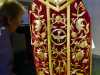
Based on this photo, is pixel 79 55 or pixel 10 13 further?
pixel 79 55

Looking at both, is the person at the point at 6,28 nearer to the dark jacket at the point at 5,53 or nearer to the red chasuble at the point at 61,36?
the dark jacket at the point at 5,53

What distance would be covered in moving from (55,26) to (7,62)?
40.3 inches

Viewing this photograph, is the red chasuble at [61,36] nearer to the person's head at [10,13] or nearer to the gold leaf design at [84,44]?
the gold leaf design at [84,44]

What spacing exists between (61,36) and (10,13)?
1.02m

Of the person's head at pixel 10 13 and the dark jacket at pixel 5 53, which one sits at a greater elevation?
the person's head at pixel 10 13

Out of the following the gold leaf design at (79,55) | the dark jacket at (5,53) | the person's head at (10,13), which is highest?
the person's head at (10,13)

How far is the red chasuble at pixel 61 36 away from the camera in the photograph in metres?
2.16

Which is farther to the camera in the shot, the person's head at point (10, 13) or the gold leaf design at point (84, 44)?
the gold leaf design at point (84, 44)

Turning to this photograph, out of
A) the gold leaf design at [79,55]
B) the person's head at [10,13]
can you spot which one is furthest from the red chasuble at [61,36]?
the person's head at [10,13]

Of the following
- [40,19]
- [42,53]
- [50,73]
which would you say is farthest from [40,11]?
[50,73]

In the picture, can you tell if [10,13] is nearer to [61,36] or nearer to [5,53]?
[5,53]

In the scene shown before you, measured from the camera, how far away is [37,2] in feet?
7.13

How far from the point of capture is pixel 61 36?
2.21 m

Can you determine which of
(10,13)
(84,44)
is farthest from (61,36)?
(10,13)
